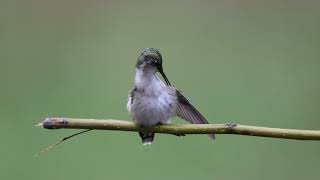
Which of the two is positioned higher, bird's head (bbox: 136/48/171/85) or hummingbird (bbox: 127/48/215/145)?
bird's head (bbox: 136/48/171/85)

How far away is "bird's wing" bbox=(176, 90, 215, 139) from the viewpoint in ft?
6.28

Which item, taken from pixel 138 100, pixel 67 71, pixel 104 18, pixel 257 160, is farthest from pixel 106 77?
pixel 138 100

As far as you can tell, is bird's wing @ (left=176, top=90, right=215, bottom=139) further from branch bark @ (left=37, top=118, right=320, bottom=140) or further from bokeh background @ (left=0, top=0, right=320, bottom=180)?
bokeh background @ (left=0, top=0, right=320, bottom=180)

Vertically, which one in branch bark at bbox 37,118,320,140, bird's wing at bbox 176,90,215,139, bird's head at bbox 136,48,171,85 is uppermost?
bird's head at bbox 136,48,171,85

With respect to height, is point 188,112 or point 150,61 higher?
point 150,61

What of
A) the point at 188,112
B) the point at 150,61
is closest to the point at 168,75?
the point at 188,112

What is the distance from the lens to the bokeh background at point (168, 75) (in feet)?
14.0

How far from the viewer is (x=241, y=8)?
5.70 meters

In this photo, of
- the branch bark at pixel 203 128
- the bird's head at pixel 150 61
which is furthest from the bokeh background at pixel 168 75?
the branch bark at pixel 203 128

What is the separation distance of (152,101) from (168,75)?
10.0ft

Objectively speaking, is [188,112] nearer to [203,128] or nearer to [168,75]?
[203,128]

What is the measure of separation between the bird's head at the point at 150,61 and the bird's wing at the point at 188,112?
157 mm

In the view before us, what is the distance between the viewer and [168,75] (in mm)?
4945

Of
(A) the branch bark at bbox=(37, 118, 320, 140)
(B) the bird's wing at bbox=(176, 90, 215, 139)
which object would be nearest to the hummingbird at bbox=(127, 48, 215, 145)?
(B) the bird's wing at bbox=(176, 90, 215, 139)
